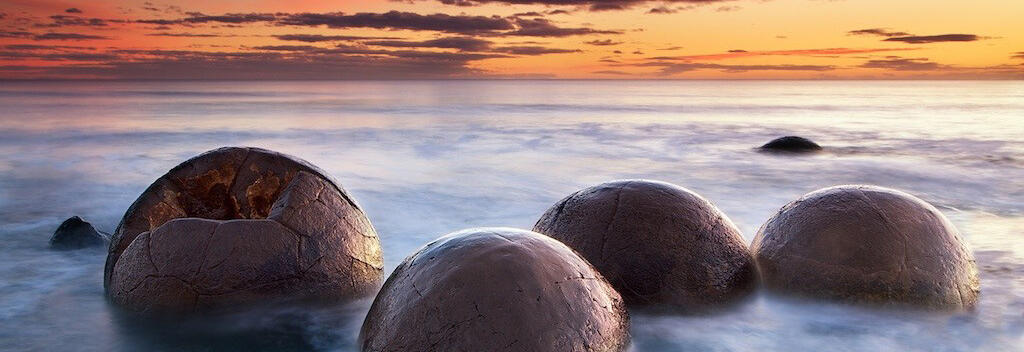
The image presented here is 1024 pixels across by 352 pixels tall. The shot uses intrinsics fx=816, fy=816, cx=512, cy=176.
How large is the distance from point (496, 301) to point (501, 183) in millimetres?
12739

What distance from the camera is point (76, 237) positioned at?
9031 millimetres

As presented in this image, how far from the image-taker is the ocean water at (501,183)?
18.4 ft

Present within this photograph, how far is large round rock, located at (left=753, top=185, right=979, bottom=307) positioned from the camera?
17.8ft

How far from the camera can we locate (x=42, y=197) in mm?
13609

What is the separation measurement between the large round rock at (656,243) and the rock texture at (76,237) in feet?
19.4

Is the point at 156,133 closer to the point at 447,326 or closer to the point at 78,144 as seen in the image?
the point at 78,144

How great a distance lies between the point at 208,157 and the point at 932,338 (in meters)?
5.36

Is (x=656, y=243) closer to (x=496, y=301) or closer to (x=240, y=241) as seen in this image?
(x=496, y=301)

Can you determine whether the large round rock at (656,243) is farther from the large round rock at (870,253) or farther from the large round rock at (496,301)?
the large round rock at (496,301)

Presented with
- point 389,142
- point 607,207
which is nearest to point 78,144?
point 389,142

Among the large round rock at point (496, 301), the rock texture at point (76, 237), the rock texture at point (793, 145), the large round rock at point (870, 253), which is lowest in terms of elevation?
the rock texture at point (793, 145)

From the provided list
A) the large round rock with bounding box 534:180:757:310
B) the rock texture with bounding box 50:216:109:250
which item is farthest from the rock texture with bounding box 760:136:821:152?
the rock texture with bounding box 50:216:109:250

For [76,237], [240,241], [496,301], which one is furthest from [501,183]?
[496,301]

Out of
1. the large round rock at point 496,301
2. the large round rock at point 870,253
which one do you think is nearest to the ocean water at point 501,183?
the large round rock at point 870,253
